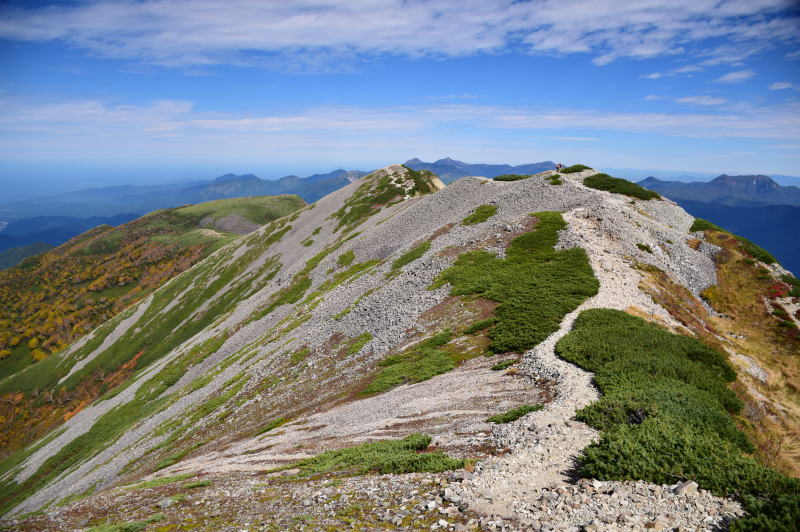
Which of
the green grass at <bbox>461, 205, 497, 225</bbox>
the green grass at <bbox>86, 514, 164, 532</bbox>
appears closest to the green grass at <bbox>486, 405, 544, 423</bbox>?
the green grass at <bbox>86, 514, 164, 532</bbox>

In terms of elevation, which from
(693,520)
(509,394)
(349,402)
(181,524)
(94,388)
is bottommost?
(94,388)

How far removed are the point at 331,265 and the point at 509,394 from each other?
190ft

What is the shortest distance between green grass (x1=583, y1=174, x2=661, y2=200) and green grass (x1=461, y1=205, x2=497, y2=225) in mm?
18582

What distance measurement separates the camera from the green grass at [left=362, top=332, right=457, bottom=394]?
91.8 ft

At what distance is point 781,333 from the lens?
1288 inches

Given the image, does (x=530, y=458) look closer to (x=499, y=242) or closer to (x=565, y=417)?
(x=565, y=417)

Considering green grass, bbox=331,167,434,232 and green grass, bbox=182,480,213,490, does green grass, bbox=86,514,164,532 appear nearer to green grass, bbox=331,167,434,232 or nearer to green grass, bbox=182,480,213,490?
green grass, bbox=182,480,213,490

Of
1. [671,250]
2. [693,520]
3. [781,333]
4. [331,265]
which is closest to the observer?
[693,520]

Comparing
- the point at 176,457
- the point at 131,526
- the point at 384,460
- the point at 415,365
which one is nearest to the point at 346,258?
the point at 176,457

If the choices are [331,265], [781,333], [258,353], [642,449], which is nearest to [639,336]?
[642,449]

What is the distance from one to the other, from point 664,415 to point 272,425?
26.9m

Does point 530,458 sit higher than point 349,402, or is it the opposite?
point 530,458

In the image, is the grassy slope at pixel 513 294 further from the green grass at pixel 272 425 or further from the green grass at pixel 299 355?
the green grass at pixel 299 355

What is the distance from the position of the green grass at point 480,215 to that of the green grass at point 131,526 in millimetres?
45397
